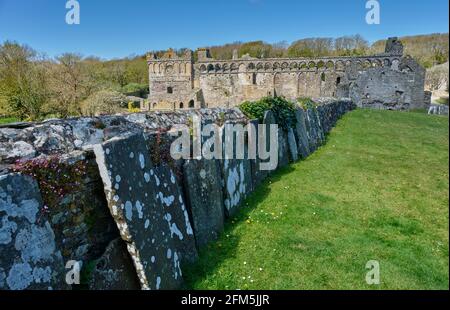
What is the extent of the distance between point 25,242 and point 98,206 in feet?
3.57

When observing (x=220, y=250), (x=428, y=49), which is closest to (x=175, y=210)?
(x=220, y=250)

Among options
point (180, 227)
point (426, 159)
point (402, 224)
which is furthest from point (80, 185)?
point (426, 159)

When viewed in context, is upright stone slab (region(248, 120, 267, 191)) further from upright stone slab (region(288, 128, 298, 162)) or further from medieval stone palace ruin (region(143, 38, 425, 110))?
medieval stone palace ruin (region(143, 38, 425, 110))

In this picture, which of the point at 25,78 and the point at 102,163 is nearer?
the point at 102,163

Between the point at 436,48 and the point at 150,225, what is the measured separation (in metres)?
60.8

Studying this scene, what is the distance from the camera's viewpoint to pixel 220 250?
519 centimetres

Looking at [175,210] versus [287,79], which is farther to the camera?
[287,79]

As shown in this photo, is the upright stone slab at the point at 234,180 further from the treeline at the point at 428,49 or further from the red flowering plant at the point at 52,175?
the treeline at the point at 428,49

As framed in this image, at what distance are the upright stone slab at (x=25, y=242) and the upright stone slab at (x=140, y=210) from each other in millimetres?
718

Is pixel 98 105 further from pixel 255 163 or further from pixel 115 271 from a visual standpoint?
pixel 115 271

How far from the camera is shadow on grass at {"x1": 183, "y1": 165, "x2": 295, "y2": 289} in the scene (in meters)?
4.51

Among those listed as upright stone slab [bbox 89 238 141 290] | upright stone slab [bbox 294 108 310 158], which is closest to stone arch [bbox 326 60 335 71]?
upright stone slab [bbox 294 108 310 158]

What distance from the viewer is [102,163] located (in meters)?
3.46
